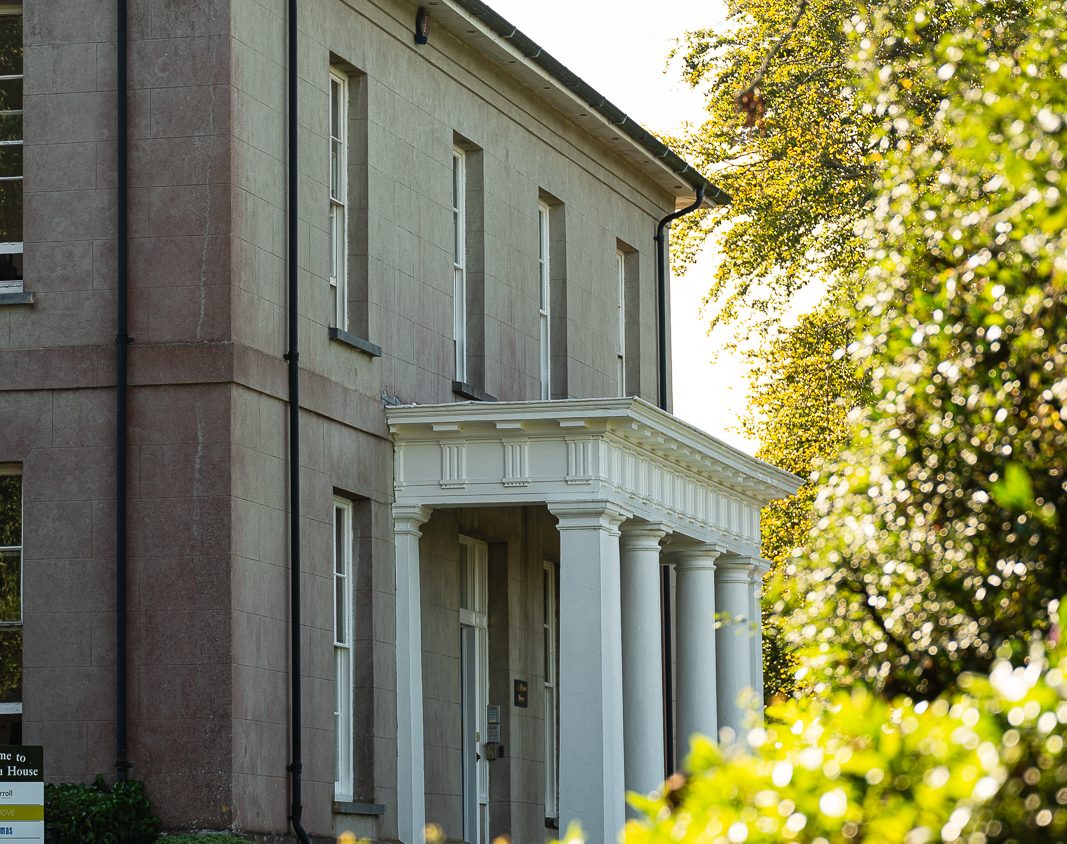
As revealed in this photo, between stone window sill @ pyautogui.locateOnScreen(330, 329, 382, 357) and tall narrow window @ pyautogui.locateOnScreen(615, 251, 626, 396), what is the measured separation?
814 cm

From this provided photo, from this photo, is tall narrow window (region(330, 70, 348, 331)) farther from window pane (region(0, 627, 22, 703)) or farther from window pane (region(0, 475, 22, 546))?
window pane (region(0, 627, 22, 703))

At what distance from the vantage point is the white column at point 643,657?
20.6 m

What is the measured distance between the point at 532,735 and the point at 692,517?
3.10m

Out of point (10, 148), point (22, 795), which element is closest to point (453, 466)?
point (10, 148)

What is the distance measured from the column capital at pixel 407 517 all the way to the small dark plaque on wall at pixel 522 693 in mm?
Answer: 3856

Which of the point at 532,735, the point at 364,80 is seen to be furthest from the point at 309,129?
the point at 532,735

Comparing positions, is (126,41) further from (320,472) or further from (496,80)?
(496,80)

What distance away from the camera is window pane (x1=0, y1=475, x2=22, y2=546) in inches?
663

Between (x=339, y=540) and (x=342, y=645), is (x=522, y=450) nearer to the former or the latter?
(x=339, y=540)

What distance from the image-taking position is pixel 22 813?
14.8m

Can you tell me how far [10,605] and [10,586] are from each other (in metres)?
0.15

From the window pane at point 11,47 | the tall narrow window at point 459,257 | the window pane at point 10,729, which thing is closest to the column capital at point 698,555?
the tall narrow window at point 459,257

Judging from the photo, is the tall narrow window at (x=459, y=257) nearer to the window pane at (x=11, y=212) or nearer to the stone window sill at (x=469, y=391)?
the stone window sill at (x=469, y=391)

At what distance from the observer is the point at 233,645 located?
53.1 feet
